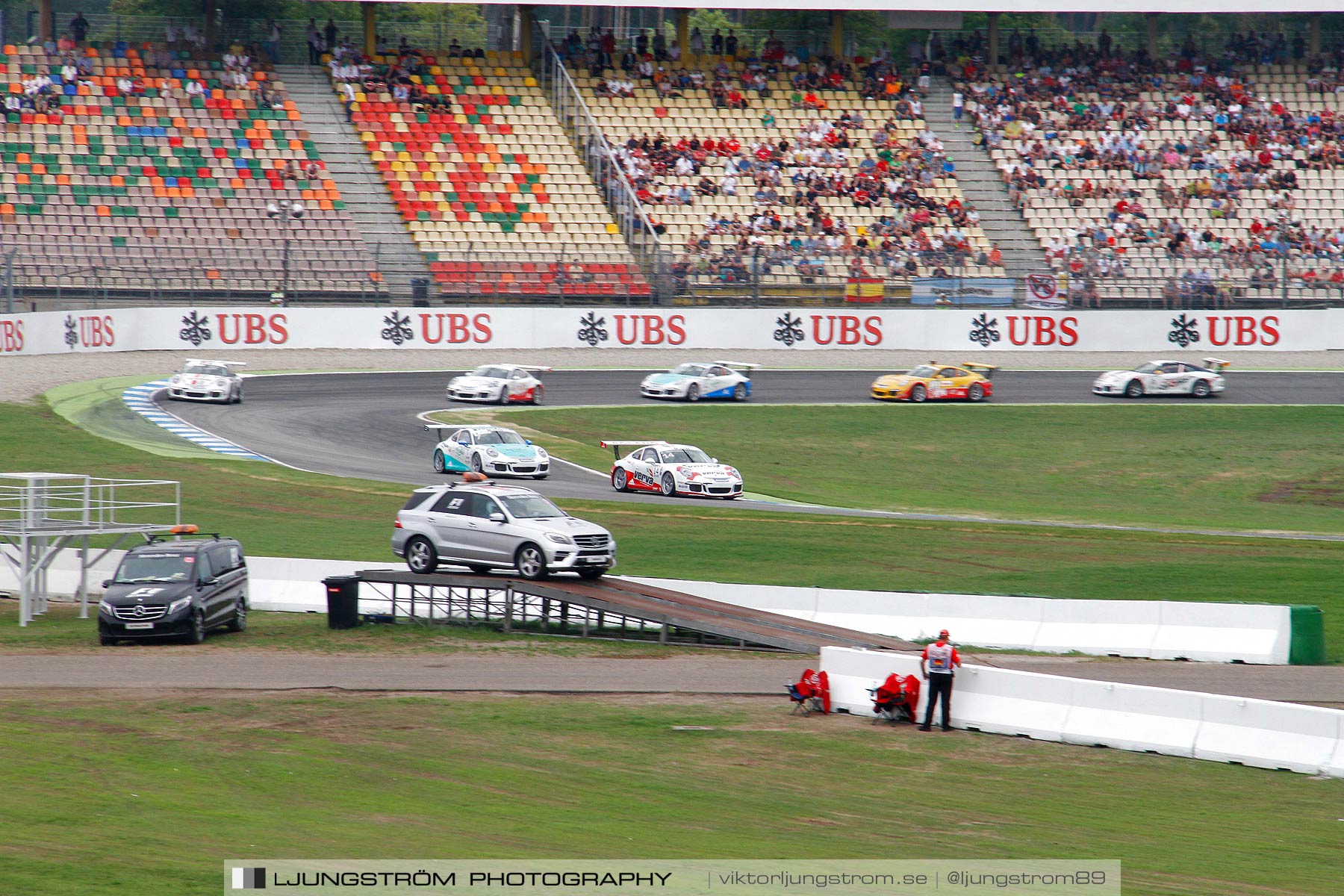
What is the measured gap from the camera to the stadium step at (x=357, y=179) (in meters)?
53.7

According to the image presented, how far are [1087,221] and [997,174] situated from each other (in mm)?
4463

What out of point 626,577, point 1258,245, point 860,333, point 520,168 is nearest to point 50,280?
point 520,168

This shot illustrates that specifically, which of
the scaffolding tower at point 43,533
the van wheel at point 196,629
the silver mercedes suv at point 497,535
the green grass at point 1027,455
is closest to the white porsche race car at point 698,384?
the green grass at point 1027,455

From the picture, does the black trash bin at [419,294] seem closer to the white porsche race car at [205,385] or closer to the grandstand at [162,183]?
the grandstand at [162,183]

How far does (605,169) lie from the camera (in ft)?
197

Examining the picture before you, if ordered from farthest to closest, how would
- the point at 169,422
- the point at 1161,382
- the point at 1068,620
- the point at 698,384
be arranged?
the point at 1161,382 → the point at 698,384 → the point at 169,422 → the point at 1068,620

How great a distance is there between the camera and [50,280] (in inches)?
1906

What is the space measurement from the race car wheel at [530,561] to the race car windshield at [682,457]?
39.9 ft

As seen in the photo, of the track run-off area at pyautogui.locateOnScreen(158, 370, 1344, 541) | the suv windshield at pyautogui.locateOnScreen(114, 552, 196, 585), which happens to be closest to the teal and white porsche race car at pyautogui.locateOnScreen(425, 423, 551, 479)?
the track run-off area at pyautogui.locateOnScreen(158, 370, 1344, 541)

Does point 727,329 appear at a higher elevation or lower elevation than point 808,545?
higher

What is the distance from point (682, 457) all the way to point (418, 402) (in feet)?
42.9

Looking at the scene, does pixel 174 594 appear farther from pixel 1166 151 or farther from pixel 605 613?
pixel 1166 151

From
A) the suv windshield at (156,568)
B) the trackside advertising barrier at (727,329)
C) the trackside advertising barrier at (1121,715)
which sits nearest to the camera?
the trackside advertising barrier at (1121,715)

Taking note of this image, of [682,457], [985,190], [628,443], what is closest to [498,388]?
[628,443]
